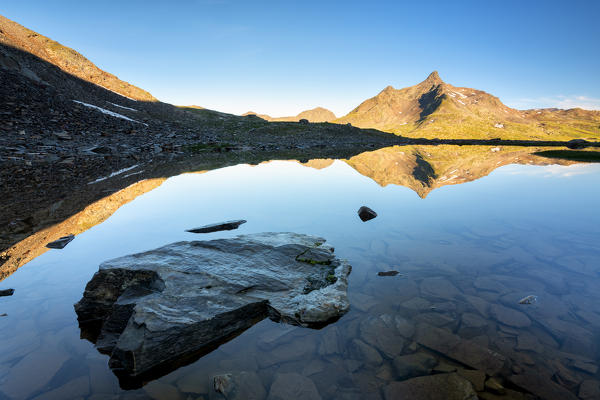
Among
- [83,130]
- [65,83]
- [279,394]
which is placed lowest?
[279,394]

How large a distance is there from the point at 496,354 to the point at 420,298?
213cm

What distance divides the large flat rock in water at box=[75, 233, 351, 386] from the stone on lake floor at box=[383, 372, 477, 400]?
2.18 m

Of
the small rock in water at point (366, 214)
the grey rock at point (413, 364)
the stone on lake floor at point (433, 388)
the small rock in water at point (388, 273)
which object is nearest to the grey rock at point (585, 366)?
the stone on lake floor at point (433, 388)

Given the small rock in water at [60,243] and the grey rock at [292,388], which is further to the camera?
the small rock in water at [60,243]

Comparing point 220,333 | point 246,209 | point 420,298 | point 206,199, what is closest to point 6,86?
point 206,199

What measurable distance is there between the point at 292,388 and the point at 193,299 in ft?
10.0

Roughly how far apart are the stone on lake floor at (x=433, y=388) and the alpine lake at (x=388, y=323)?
0.02m

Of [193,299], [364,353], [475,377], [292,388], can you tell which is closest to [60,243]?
[193,299]

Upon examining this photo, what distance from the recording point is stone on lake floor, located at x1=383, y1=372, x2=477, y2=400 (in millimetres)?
4699

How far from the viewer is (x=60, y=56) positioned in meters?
77.1

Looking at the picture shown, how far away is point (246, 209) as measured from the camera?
16812 mm

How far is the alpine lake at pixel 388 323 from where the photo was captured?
4996mm

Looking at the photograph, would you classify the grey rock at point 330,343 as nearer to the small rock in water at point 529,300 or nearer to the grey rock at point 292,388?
the grey rock at point 292,388

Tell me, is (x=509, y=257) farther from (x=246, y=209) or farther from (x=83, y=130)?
(x=83, y=130)
